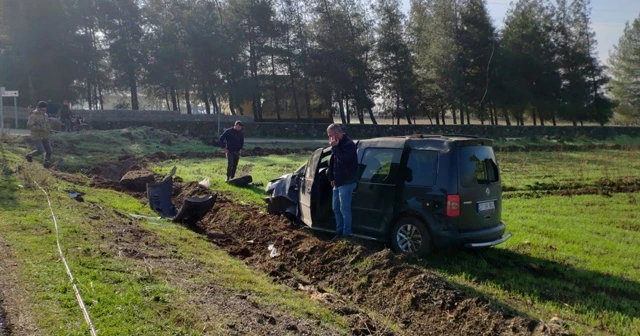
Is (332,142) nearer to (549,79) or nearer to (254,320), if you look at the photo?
(254,320)

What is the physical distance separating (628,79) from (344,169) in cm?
6545

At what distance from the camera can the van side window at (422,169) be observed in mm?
8820

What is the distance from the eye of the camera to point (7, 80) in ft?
150

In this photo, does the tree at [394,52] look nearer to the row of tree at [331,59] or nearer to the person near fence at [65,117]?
the row of tree at [331,59]

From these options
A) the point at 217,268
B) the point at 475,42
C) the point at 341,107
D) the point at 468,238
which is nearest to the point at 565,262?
the point at 468,238

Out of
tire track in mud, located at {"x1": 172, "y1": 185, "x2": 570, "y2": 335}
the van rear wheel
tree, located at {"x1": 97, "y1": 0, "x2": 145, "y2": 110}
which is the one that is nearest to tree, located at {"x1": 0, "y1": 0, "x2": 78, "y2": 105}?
tree, located at {"x1": 97, "y1": 0, "x2": 145, "y2": 110}

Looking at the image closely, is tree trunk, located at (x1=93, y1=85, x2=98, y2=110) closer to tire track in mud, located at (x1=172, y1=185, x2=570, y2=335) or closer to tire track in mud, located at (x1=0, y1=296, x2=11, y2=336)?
tire track in mud, located at (x1=172, y1=185, x2=570, y2=335)

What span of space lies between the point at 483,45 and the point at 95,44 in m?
34.0

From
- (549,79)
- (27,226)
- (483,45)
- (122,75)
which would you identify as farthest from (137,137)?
(549,79)

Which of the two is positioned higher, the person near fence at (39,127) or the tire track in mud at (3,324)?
the person near fence at (39,127)

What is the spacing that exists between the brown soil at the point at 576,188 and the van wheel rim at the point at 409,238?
875 cm

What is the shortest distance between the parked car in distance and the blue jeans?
0.50ft

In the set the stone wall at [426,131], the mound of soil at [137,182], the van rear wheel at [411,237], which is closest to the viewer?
the van rear wheel at [411,237]

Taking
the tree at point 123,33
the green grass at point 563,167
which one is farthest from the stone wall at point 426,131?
the green grass at point 563,167
